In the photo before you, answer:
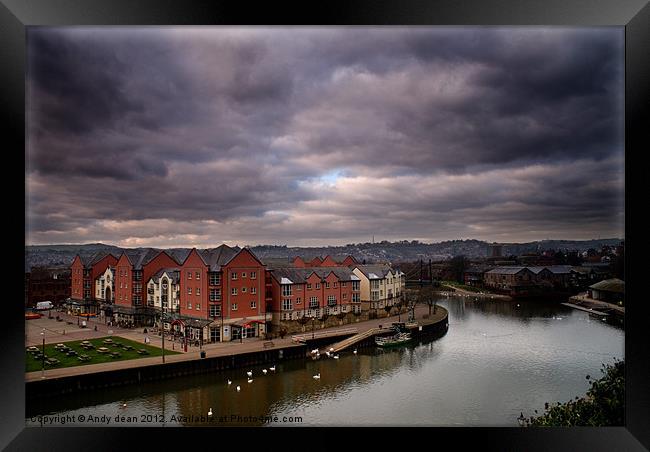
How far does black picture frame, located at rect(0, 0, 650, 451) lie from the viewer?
349 centimetres

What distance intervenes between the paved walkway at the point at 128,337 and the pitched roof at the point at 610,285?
7.84 feet

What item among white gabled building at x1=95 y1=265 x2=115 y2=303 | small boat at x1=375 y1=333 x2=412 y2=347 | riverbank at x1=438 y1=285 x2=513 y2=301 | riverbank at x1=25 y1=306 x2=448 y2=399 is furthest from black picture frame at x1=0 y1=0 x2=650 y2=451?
riverbank at x1=438 y1=285 x2=513 y2=301

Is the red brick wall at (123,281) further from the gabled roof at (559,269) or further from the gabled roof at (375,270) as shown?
the gabled roof at (559,269)

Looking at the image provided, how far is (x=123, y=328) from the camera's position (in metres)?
6.07

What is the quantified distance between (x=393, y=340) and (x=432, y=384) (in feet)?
4.66

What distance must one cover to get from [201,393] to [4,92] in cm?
411

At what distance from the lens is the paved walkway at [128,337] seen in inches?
194

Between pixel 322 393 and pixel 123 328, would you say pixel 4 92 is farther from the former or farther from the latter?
pixel 322 393

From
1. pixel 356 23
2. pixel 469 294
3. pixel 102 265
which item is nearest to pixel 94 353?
pixel 102 265

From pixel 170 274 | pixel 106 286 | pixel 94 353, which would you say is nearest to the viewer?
pixel 94 353

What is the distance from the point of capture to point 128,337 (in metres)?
5.90

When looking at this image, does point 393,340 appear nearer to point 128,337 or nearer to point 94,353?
point 128,337

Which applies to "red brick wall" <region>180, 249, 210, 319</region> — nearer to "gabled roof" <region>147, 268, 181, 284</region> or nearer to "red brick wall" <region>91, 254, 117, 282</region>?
"gabled roof" <region>147, 268, 181, 284</region>

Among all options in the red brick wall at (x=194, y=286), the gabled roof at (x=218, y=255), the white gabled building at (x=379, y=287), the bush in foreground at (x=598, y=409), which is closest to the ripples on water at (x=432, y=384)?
the bush in foreground at (x=598, y=409)
